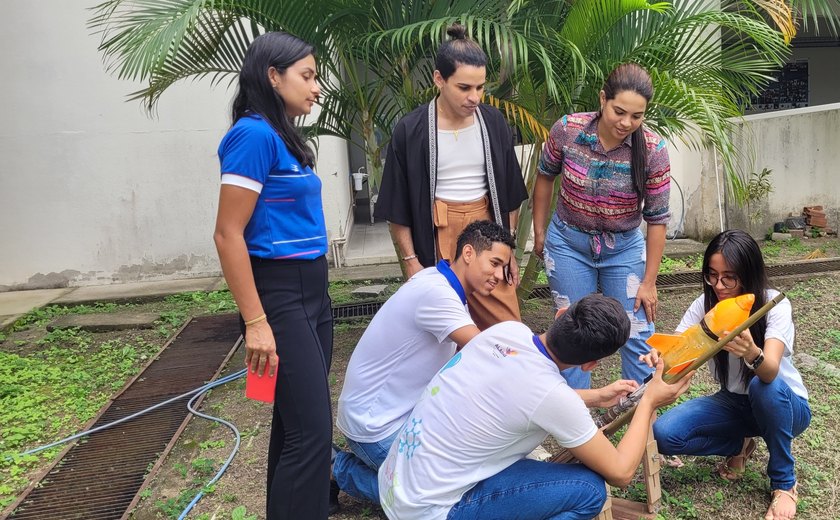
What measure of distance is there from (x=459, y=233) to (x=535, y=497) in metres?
1.36

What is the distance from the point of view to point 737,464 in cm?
281

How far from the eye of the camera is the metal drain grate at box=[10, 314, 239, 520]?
3.04 m

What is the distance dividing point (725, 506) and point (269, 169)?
6.77ft

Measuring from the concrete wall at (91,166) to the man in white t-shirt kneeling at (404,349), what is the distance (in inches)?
180

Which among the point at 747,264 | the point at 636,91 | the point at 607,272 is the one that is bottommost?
the point at 607,272

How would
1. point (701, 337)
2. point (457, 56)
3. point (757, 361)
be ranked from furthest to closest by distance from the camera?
point (457, 56)
point (757, 361)
point (701, 337)

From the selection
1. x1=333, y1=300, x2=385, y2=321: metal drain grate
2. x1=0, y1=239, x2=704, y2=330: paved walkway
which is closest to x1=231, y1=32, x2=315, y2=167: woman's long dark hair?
x1=333, y1=300, x2=385, y2=321: metal drain grate

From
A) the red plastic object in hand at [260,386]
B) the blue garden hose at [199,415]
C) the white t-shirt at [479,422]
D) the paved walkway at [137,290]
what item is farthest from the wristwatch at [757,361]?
the paved walkway at [137,290]

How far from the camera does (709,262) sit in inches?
101

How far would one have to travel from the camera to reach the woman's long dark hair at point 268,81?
2104 mm

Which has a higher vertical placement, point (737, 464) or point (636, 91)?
point (636, 91)

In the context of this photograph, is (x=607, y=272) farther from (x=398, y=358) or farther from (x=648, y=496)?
(x=398, y=358)

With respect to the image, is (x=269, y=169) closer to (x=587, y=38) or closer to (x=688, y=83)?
(x=587, y=38)

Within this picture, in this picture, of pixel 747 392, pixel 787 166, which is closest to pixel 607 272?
pixel 747 392
